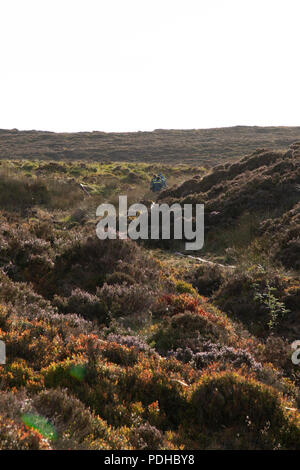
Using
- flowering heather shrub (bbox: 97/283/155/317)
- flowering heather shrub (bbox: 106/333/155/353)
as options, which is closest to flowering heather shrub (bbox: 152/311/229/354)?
flowering heather shrub (bbox: 106/333/155/353)

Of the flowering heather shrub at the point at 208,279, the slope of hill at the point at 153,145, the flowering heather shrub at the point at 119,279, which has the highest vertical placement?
the slope of hill at the point at 153,145

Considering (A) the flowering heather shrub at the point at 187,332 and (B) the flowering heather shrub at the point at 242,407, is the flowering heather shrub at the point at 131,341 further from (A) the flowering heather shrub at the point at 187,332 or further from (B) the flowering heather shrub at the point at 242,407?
(B) the flowering heather shrub at the point at 242,407

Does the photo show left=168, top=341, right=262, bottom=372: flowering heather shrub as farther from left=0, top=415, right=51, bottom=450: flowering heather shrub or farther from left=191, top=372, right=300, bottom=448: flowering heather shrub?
left=0, top=415, right=51, bottom=450: flowering heather shrub

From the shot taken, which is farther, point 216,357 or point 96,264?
point 96,264

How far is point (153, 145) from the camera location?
7131cm

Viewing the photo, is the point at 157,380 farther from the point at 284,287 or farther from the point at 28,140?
the point at 28,140

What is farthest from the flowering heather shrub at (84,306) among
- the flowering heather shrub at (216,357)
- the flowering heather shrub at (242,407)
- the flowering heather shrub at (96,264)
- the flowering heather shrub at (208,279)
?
the flowering heather shrub at (208,279)

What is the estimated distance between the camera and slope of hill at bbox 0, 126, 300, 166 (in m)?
60.2

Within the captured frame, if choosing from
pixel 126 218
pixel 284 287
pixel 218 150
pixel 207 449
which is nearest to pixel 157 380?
pixel 207 449

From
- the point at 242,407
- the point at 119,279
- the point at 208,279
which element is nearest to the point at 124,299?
the point at 119,279

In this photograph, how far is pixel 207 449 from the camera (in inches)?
153

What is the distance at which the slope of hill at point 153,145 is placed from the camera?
60250 millimetres

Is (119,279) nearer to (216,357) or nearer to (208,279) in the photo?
(208,279)

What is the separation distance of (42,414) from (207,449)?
5.99 feet
